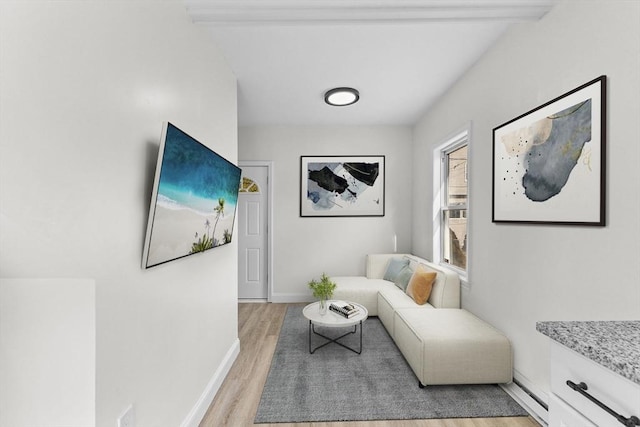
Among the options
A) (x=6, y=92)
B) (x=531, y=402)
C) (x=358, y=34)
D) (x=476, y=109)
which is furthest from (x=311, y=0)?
(x=531, y=402)

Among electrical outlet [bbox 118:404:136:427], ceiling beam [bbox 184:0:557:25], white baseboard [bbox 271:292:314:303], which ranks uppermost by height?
ceiling beam [bbox 184:0:557:25]

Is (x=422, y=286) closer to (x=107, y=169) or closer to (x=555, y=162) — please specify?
(x=555, y=162)

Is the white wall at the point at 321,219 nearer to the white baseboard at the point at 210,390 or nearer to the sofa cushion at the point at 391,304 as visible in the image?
the sofa cushion at the point at 391,304

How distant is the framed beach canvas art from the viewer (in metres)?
1.18

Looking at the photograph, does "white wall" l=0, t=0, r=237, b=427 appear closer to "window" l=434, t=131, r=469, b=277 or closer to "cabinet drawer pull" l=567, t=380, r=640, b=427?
"cabinet drawer pull" l=567, t=380, r=640, b=427

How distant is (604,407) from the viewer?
698 millimetres

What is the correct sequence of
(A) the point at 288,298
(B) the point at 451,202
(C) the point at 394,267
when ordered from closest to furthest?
(B) the point at 451,202 < (C) the point at 394,267 < (A) the point at 288,298

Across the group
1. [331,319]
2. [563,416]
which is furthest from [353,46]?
[563,416]

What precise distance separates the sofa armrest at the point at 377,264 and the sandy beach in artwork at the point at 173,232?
265 centimetres

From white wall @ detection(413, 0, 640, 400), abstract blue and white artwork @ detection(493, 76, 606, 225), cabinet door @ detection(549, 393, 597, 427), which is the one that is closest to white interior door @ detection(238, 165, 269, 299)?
white wall @ detection(413, 0, 640, 400)

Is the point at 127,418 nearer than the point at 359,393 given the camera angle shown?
Yes

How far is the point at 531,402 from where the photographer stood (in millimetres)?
1785

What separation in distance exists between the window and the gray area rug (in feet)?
3.73

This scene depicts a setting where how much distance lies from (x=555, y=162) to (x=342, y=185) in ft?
8.80
